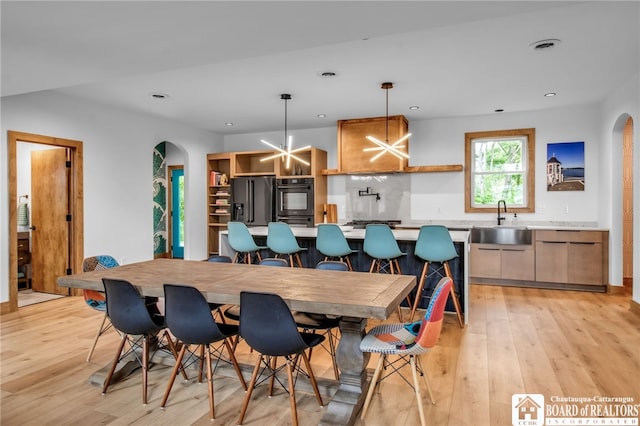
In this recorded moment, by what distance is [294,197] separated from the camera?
7.12m

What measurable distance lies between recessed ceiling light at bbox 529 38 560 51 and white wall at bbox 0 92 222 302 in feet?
16.7

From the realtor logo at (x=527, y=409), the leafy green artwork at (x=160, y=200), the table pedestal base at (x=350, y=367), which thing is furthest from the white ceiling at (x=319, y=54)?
the leafy green artwork at (x=160, y=200)

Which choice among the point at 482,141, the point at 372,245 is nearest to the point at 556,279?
the point at 482,141

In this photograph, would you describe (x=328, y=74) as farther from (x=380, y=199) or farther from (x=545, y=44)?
(x=380, y=199)

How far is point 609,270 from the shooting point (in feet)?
18.0

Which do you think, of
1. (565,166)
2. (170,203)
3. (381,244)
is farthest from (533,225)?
(170,203)

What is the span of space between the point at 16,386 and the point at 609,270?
20.8 feet

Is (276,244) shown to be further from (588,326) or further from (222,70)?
(588,326)

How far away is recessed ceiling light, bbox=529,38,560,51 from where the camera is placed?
11.5 feet

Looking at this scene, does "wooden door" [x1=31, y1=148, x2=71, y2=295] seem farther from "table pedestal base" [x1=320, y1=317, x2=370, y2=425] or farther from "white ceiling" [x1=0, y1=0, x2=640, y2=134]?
"table pedestal base" [x1=320, y1=317, x2=370, y2=425]

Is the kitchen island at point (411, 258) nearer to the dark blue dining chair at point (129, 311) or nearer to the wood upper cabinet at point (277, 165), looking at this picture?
the wood upper cabinet at point (277, 165)

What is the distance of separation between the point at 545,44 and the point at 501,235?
9.85 ft

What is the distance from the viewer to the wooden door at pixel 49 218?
A: 5.36m

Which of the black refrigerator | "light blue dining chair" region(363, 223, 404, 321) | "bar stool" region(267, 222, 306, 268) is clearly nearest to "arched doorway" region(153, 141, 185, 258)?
the black refrigerator
